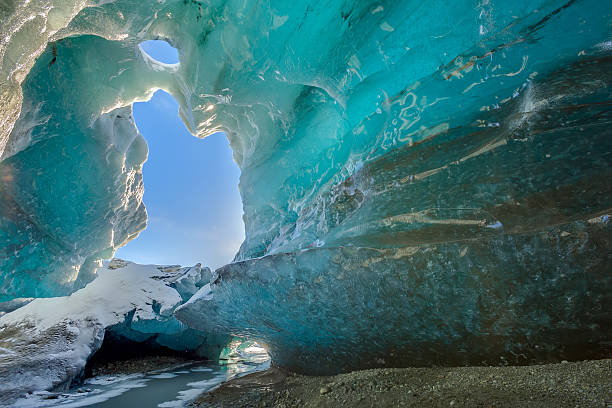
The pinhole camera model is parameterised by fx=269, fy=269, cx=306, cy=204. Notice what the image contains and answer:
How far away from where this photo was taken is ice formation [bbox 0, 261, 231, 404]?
16.0 ft

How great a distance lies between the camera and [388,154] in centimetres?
252

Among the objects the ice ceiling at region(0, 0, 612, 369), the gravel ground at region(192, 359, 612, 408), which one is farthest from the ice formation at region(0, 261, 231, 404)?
the gravel ground at region(192, 359, 612, 408)

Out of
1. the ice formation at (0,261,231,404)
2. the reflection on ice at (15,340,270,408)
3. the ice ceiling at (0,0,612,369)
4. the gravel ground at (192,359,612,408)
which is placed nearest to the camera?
the gravel ground at (192,359,612,408)

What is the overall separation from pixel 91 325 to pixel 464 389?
26.5 feet

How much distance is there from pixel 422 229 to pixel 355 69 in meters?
1.88

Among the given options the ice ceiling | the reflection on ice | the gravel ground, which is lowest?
the reflection on ice

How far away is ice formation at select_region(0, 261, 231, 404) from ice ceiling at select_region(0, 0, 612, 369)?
2.36 metres

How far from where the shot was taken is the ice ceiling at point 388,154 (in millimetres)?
1831

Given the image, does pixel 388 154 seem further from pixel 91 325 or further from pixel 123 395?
Answer: pixel 91 325

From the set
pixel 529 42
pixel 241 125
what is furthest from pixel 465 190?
pixel 241 125

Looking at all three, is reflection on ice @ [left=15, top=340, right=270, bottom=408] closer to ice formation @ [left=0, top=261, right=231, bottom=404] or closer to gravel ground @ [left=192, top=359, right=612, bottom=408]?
ice formation @ [left=0, top=261, right=231, bottom=404]

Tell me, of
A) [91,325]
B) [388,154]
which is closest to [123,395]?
[91,325]

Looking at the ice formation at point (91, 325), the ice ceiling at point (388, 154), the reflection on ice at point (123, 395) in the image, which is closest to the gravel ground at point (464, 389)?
the ice ceiling at point (388, 154)

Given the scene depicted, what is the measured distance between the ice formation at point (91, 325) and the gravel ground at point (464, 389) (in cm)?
450
